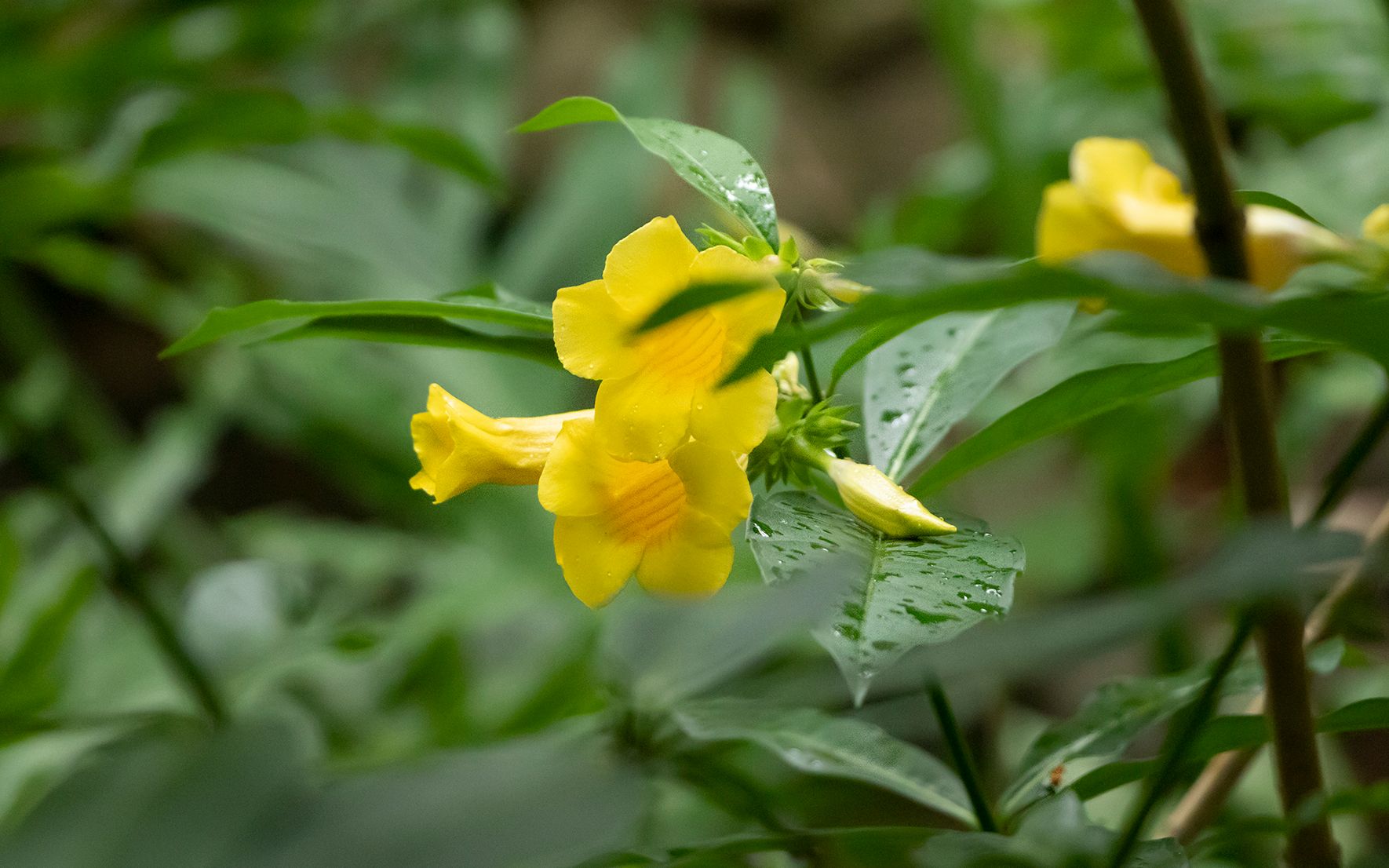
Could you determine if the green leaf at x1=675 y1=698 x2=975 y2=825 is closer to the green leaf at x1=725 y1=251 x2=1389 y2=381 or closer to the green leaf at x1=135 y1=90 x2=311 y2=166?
the green leaf at x1=725 y1=251 x2=1389 y2=381

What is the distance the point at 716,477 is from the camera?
325 mm

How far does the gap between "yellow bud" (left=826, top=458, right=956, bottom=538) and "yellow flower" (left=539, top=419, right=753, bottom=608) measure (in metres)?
0.04

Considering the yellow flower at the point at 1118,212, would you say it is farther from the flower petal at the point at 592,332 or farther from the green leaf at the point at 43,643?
the green leaf at the point at 43,643

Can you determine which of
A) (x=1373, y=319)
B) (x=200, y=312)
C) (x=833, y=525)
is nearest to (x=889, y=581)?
(x=833, y=525)

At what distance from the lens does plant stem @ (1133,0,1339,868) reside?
246mm

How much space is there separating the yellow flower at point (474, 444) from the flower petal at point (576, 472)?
0.09ft

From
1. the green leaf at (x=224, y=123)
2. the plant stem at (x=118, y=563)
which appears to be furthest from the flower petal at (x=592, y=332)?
the green leaf at (x=224, y=123)

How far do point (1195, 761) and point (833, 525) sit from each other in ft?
0.65

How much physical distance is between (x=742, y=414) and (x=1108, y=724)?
215 mm

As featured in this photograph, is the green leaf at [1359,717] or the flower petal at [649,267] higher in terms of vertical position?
the flower petal at [649,267]

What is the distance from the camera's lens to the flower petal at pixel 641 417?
1.07ft

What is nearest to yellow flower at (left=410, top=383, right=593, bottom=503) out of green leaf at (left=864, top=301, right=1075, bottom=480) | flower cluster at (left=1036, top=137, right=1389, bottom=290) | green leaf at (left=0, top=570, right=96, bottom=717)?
green leaf at (left=864, top=301, right=1075, bottom=480)

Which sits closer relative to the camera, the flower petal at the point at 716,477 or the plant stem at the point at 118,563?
the flower petal at the point at 716,477

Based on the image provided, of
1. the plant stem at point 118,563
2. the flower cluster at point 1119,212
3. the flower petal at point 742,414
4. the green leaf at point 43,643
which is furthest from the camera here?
the green leaf at point 43,643
